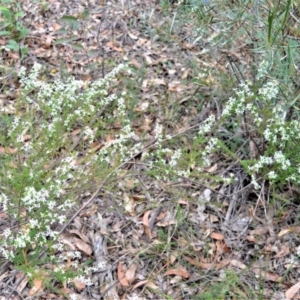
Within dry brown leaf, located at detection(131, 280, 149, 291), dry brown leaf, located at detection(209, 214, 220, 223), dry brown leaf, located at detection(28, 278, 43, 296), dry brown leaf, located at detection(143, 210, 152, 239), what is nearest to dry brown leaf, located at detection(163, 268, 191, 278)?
dry brown leaf, located at detection(131, 280, 149, 291)

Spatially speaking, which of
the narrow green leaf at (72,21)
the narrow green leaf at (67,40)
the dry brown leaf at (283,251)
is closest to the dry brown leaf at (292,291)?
the dry brown leaf at (283,251)

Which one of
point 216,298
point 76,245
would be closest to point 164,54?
point 76,245

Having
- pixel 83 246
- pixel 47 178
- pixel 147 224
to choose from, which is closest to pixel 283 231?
pixel 147 224

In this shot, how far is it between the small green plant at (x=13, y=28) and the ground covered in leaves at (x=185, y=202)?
0.34 feet

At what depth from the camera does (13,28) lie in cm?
319

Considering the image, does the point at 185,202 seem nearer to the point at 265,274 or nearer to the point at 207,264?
the point at 207,264

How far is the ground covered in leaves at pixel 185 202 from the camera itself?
2.03 metres

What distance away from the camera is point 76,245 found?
2.16 metres

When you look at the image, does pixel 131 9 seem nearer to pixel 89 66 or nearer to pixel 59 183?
pixel 89 66

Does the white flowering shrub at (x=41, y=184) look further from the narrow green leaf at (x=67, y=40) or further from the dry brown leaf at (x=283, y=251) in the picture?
the narrow green leaf at (x=67, y=40)

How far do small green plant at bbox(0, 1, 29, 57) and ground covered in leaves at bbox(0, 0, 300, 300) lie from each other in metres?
0.10

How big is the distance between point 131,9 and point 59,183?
1.96 metres

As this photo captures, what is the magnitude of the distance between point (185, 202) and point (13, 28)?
180cm

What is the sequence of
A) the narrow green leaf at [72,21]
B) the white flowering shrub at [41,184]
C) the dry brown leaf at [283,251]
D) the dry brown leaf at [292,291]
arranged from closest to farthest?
the white flowering shrub at [41,184], the dry brown leaf at [292,291], the dry brown leaf at [283,251], the narrow green leaf at [72,21]
